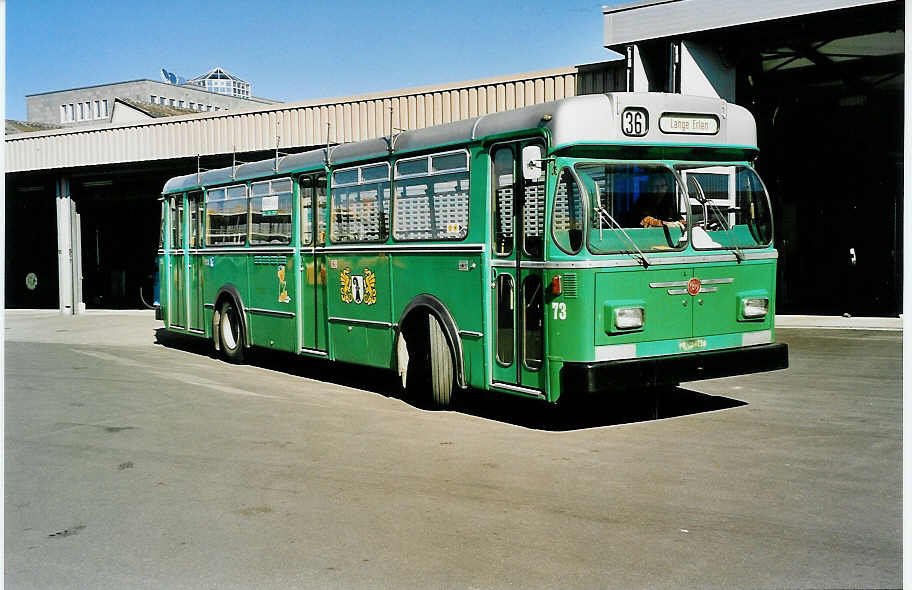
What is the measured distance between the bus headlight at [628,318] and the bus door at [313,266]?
4.78 meters

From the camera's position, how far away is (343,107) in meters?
21.5

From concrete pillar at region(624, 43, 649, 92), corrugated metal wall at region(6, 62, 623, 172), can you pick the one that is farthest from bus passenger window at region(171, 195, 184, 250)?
concrete pillar at region(624, 43, 649, 92)

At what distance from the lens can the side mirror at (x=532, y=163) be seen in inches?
322

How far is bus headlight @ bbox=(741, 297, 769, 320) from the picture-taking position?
28.7 ft

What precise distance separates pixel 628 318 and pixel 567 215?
1008 mm

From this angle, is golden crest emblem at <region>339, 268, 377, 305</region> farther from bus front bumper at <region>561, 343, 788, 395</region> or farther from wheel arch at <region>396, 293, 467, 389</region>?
bus front bumper at <region>561, 343, 788, 395</region>

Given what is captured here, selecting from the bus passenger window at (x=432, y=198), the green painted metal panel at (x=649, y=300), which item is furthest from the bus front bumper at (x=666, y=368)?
the bus passenger window at (x=432, y=198)

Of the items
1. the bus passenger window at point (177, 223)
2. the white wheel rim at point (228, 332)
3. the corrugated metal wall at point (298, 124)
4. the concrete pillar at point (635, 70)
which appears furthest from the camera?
the corrugated metal wall at point (298, 124)

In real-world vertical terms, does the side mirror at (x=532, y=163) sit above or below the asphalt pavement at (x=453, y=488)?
above

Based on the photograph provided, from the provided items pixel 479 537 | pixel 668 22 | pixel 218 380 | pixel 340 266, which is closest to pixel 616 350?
pixel 479 537

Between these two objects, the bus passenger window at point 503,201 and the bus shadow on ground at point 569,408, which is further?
the bus shadow on ground at point 569,408

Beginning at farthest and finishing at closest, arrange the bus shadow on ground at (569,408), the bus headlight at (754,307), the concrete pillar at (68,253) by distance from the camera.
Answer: the concrete pillar at (68,253) < the bus shadow on ground at (569,408) < the bus headlight at (754,307)

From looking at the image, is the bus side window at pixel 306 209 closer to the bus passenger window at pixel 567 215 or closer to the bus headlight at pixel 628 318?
the bus passenger window at pixel 567 215

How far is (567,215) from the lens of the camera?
8.12 meters
